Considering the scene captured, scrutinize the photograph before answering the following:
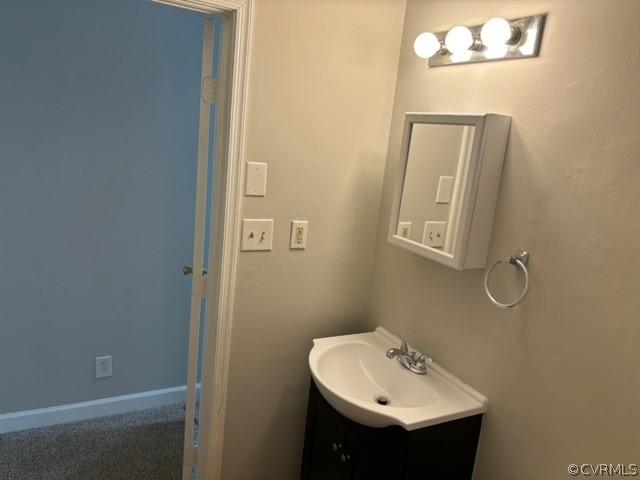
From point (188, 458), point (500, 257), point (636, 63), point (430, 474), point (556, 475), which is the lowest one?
point (188, 458)

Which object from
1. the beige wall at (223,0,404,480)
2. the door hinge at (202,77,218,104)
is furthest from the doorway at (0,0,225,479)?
the door hinge at (202,77,218,104)

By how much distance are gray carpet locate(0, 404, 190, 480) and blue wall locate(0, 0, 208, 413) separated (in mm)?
153

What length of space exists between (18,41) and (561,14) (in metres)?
1.95

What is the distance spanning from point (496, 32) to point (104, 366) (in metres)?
2.25

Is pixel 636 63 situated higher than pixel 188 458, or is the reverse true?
pixel 636 63

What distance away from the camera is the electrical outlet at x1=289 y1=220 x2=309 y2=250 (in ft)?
5.48

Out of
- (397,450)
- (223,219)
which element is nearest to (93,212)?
(223,219)

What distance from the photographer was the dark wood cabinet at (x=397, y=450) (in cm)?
133

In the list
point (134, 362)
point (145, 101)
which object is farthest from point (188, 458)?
point (145, 101)

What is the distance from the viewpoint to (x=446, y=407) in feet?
4.50

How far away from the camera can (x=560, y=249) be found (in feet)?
3.86

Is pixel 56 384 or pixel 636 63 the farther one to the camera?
pixel 56 384

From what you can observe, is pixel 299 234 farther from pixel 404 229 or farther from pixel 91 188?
pixel 91 188

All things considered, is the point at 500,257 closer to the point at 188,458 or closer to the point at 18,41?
the point at 188,458
